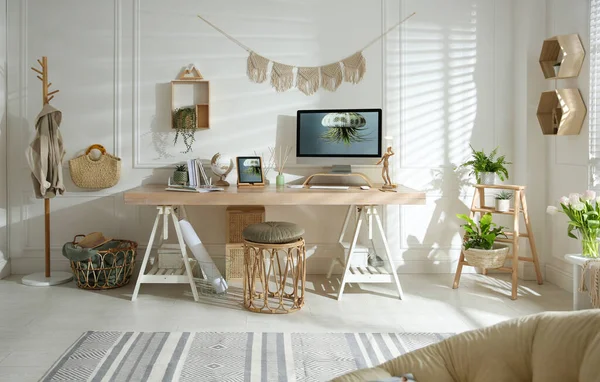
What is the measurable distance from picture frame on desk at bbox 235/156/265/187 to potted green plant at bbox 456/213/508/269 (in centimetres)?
170

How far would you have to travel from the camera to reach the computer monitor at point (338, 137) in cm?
464

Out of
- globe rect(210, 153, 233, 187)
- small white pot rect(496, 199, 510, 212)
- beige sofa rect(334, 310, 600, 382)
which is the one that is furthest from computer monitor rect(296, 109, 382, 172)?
beige sofa rect(334, 310, 600, 382)

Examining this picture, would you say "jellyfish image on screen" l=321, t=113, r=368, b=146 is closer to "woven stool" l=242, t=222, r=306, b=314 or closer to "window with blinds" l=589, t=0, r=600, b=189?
"woven stool" l=242, t=222, r=306, b=314

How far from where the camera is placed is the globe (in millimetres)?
4664

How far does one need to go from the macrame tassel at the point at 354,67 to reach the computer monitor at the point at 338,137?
0.36 metres

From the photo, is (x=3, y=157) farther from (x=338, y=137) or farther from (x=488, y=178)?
(x=488, y=178)

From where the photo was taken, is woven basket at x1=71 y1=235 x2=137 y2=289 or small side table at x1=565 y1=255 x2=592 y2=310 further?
woven basket at x1=71 y1=235 x2=137 y2=289

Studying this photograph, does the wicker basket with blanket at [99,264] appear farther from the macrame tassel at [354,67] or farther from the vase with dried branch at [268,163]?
the macrame tassel at [354,67]

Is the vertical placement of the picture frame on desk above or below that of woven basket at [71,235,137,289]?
above

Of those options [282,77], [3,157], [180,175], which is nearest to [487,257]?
[282,77]

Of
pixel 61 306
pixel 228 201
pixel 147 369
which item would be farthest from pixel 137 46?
pixel 147 369

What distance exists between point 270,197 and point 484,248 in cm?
170

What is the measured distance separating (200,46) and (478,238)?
9.12 ft

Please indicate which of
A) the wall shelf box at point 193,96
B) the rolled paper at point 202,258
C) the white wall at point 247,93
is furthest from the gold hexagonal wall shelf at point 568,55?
the rolled paper at point 202,258
